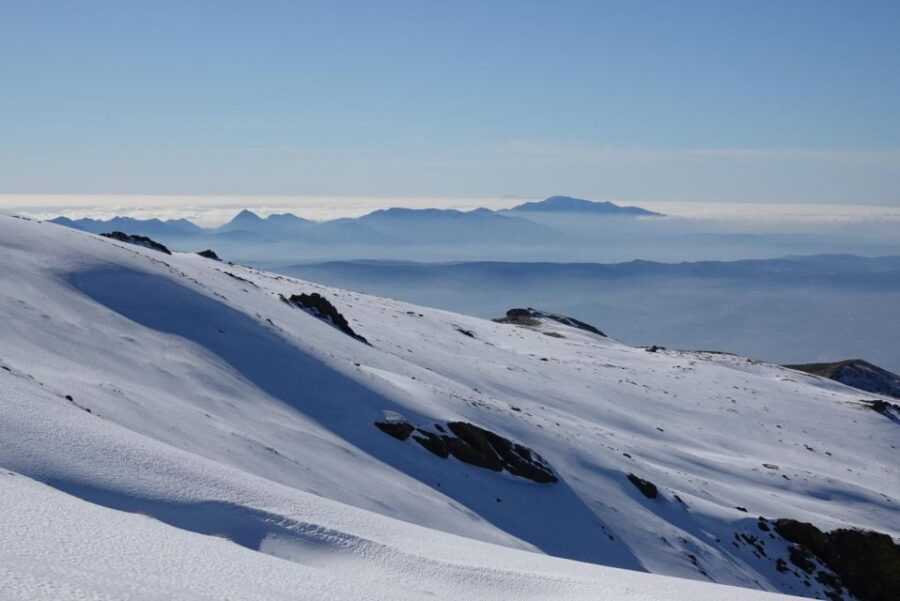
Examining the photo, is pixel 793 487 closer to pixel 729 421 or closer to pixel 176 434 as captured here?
pixel 729 421

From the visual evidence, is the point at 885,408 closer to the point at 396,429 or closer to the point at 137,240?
the point at 396,429

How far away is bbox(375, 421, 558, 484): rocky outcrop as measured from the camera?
25125 millimetres

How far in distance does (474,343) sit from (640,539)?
97.3ft

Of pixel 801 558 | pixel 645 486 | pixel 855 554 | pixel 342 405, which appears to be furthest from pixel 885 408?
pixel 342 405

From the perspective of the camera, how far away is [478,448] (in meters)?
26.4

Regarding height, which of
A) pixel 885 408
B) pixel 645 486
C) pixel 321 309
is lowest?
pixel 885 408

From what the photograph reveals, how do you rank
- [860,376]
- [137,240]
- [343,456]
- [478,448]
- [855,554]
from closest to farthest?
[343,456]
[478,448]
[855,554]
[137,240]
[860,376]

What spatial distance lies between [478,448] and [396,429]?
3.09 m

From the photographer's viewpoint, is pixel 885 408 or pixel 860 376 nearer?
pixel 885 408

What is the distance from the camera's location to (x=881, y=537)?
31125 mm

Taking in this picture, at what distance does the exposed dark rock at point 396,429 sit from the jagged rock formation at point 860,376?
252ft

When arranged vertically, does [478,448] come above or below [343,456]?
below

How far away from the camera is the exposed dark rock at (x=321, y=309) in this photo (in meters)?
40.2

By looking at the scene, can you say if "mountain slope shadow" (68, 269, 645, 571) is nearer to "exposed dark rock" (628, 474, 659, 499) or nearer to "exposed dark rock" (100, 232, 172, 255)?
"exposed dark rock" (628, 474, 659, 499)
